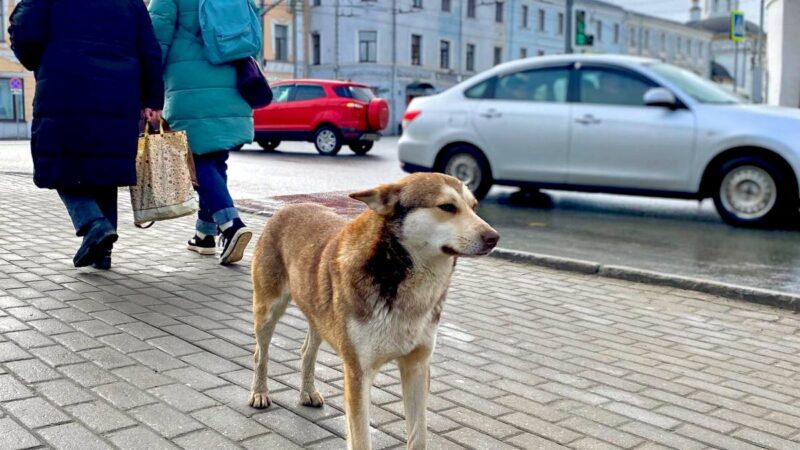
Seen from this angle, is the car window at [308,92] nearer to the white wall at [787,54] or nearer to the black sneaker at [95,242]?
the white wall at [787,54]

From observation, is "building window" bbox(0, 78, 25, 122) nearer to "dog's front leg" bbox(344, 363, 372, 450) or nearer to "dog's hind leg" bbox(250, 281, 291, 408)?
"dog's hind leg" bbox(250, 281, 291, 408)

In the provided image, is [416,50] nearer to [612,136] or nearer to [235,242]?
[612,136]

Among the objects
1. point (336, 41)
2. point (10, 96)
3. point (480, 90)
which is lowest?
point (480, 90)

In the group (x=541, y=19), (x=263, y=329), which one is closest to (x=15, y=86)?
(x=263, y=329)

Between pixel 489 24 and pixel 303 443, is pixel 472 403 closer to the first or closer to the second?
pixel 303 443

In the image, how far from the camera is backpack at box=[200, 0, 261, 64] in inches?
234

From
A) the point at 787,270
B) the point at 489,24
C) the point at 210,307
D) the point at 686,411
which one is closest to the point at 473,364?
the point at 686,411

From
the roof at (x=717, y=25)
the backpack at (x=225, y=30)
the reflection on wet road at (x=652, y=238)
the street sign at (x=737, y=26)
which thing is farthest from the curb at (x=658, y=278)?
the roof at (x=717, y=25)

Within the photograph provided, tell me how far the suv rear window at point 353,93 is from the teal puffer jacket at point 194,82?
16019 mm

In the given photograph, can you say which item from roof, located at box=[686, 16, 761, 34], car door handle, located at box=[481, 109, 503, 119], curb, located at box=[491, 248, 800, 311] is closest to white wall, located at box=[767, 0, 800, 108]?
car door handle, located at box=[481, 109, 503, 119]

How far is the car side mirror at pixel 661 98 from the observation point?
9109 mm

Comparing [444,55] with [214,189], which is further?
[444,55]

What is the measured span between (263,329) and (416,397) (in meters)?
0.81

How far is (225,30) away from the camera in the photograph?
5.95m
